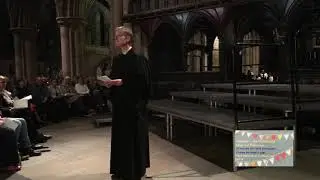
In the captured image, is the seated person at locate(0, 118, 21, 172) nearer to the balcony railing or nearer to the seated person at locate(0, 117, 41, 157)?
the seated person at locate(0, 117, 41, 157)

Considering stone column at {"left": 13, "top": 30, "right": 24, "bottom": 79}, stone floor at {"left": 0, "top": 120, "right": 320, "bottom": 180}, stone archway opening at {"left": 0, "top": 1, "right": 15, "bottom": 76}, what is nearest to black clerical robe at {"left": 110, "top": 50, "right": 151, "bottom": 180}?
stone floor at {"left": 0, "top": 120, "right": 320, "bottom": 180}

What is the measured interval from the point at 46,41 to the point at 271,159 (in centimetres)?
2283

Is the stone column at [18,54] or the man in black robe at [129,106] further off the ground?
the stone column at [18,54]

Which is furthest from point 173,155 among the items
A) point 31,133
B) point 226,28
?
point 226,28

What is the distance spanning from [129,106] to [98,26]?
23452 mm

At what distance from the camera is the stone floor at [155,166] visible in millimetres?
5109

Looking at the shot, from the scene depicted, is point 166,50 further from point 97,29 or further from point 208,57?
point 97,29

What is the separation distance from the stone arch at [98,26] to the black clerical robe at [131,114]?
22266 mm

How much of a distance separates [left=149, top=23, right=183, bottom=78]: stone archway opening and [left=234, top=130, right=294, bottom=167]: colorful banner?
9.76 metres

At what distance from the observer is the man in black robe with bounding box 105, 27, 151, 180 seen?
14.5 ft

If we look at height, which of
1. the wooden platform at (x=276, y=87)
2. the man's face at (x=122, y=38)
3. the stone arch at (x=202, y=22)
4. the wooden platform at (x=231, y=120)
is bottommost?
the wooden platform at (x=231, y=120)

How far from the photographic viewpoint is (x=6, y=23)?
24.4 m

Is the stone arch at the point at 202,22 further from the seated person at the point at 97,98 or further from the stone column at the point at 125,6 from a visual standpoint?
the seated person at the point at 97,98

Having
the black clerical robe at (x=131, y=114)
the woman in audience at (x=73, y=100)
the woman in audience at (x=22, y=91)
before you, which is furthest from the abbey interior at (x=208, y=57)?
the black clerical robe at (x=131, y=114)
